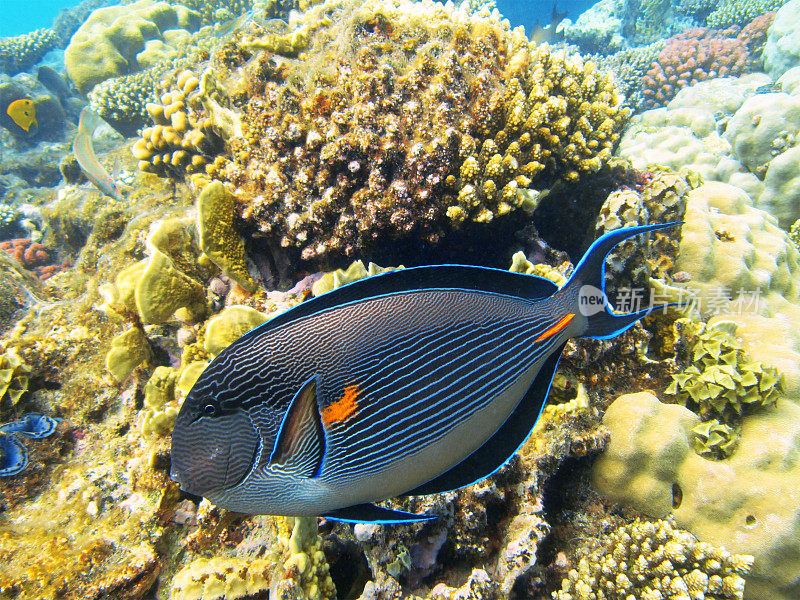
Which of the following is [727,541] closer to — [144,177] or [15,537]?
[15,537]

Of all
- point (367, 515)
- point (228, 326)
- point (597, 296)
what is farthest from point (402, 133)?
point (367, 515)

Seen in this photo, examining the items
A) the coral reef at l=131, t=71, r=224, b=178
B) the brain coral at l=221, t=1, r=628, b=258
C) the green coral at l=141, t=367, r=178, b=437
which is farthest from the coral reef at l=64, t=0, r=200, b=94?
the green coral at l=141, t=367, r=178, b=437

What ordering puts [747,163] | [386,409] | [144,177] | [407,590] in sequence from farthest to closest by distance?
[747,163], [144,177], [407,590], [386,409]

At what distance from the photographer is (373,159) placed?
3.06m

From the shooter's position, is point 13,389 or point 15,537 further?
point 13,389

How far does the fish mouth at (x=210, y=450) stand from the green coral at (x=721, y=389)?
3.10m

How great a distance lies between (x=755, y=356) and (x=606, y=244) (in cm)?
318

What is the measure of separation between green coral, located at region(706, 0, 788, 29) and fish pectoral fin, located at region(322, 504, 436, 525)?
19.8 m

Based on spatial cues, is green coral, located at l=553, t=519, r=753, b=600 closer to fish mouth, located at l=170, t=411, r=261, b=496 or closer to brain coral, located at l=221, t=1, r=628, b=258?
fish mouth, located at l=170, t=411, r=261, b=496

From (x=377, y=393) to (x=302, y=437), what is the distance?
23cm

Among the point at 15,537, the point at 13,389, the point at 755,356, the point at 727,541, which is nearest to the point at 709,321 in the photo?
the point at 755,356

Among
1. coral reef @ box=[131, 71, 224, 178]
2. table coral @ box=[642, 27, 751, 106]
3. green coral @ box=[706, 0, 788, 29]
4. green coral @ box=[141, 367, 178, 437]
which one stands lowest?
green coral @ box=[141, 367, 178, 437]

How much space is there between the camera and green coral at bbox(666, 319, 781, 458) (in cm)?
272

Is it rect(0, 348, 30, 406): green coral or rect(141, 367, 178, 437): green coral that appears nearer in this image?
rect(141, 367, 178, 437): green coral
